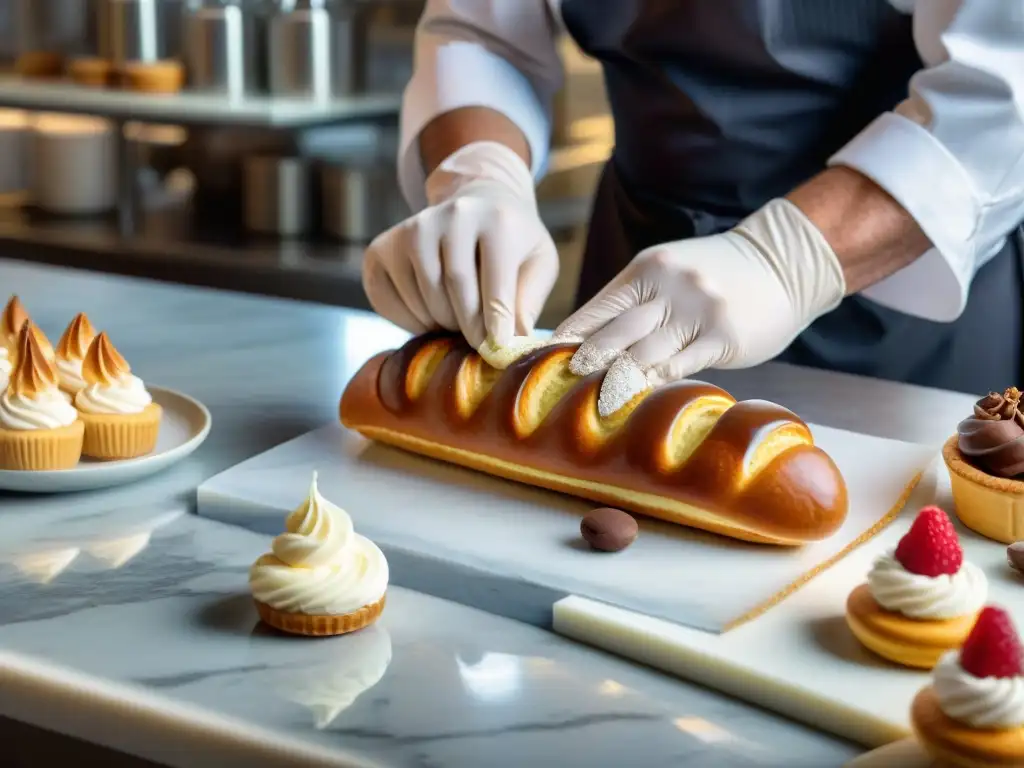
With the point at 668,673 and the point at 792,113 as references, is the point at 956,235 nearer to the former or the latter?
the point at 792,113

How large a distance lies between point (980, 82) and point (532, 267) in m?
0.63

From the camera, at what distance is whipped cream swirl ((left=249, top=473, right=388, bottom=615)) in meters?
1.11

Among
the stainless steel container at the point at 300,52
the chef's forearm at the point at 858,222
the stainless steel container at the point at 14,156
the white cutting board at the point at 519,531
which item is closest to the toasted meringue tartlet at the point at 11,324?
the white cutting board at the point at 519,531

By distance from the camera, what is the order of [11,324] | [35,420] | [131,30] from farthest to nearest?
[131,30] → [11,324] → [35,420]

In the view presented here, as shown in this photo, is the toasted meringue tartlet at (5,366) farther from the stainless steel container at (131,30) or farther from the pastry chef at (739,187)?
the stainless steel container at (131,30)

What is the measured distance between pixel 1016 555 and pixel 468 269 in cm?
72

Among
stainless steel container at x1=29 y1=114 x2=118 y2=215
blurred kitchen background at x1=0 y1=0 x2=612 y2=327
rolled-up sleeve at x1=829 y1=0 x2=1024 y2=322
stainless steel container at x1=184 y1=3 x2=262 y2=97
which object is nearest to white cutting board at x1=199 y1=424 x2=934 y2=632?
rolled-up sleeve at x1=829 y1=0 x2=1024 y2=322

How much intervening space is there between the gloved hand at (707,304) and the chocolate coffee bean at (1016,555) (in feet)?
1.32

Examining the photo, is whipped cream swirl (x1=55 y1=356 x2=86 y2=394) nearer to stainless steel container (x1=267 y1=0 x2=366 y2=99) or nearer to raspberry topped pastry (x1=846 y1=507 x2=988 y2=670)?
raspberry topped pastry (x1=846 y1=507 x2=988 y2=670)

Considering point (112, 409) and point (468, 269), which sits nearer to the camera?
point (112, 409)

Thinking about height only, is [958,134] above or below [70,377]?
above

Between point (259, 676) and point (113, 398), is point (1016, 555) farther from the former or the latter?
point (113, 398)

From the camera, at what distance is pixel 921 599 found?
1068 millimetres

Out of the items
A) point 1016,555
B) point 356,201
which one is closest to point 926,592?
point 1016,555
